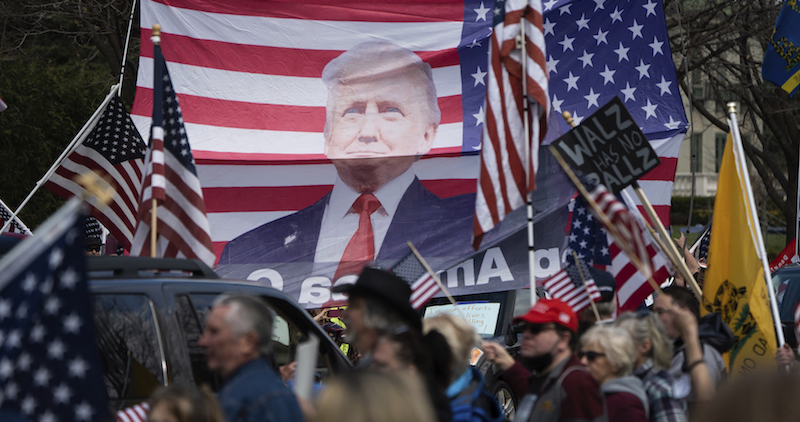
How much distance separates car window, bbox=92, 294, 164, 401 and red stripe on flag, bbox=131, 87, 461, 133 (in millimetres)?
4161

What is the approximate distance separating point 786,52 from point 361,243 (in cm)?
660

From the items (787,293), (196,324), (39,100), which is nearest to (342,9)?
A: (196,324)

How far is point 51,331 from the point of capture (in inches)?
114

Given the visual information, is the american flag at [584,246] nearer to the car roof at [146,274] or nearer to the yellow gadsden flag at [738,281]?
the yellow gadsden flag at [738,281]

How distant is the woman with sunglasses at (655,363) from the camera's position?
176 inches

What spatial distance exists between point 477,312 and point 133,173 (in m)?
4.18

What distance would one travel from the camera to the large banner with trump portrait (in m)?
8.02

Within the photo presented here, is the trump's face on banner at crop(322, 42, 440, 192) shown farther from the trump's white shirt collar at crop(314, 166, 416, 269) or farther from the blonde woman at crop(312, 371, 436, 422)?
the blonde woman at crop(312, 371, 436, 422)

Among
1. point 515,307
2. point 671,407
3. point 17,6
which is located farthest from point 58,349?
point 17,6

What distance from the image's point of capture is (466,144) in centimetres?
859

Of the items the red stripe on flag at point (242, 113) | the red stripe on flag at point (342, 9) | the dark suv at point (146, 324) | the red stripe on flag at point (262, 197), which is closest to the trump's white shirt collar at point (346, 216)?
the red stripe on flag at point (262, 197)

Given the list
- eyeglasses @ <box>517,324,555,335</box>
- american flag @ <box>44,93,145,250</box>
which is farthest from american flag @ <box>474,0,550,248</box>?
american flag @ <box>44,93,145,250</box>

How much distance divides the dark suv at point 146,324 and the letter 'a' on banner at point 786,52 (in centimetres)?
907

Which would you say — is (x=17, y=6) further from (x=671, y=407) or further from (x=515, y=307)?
(x=671, y=407)
